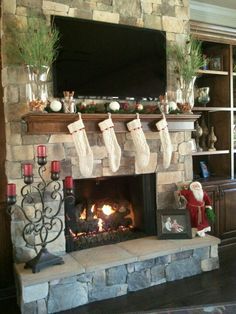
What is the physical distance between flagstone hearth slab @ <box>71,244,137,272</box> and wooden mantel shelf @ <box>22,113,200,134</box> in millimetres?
1057

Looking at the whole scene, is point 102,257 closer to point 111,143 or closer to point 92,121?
point 111,143

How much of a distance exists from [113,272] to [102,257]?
16 cm

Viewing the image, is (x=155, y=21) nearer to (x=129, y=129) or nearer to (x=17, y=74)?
(x=129, y=129)

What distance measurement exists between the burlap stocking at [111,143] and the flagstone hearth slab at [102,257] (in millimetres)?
713

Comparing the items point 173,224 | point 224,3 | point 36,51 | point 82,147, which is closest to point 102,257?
point 173,224

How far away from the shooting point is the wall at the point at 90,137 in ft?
8.30

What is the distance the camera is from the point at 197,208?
3012 mm

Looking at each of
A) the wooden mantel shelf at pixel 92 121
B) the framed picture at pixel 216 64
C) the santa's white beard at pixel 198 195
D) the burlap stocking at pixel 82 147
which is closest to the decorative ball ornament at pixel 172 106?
the wooden mantel shelf at pixel 92 121

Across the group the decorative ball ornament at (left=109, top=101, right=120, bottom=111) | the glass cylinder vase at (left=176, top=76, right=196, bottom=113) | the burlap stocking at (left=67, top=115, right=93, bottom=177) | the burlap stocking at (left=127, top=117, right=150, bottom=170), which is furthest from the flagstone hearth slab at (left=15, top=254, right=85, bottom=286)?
the glass cylinder vase at (left=176, top=76, right=196, bottom=113)

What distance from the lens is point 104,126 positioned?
2.68m

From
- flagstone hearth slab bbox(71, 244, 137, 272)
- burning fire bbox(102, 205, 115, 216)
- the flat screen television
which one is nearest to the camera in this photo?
flagstone hearth slab bbox(71, 244, 137, 272)

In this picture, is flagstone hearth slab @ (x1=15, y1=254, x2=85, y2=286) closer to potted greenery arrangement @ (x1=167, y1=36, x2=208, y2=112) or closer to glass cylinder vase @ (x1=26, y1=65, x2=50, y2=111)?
glass cylinder vase @ (x1=26, y1=65, x2=50, y2=111)

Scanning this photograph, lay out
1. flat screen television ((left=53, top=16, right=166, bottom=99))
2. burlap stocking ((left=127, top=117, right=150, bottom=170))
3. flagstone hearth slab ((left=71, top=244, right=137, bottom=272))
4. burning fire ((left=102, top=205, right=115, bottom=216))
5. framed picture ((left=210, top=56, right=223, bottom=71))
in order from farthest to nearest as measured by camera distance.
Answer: framed picture ((left=210, top=56, right=223, bottom=71)), burning fire ((left=102, top=205, right=115, bottom=216)), burlap stocking ((left=127, top=117, right=150, bottom=170)), flat screen television ((left=53, top=16, right=166, bottom=99)), flagstone hearth slab ((left=71, top=244, right=137, bottom=272))

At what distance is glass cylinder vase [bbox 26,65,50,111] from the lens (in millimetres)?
2430
